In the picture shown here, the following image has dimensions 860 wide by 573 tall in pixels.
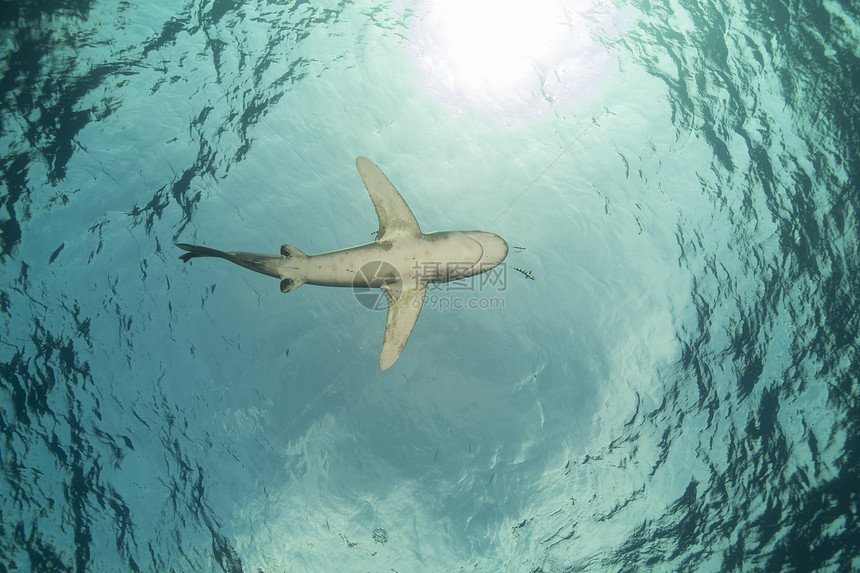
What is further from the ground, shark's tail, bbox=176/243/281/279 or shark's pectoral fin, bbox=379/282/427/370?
shark's tail, bbox=176/243/281/279

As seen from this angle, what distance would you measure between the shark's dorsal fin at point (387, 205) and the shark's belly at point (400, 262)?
23cm

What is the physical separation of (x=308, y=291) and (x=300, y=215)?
2838 millimetres

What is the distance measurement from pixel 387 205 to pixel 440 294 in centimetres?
579

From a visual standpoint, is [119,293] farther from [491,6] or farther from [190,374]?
[491,6]

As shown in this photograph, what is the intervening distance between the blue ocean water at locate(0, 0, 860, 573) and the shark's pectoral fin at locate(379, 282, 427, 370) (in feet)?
19.1

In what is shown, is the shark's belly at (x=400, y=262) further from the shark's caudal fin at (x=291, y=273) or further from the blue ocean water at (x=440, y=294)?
the blue ocean water at (x=440, y=294)

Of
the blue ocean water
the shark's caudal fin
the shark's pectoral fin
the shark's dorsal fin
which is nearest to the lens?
A: the shark's pectoral fin

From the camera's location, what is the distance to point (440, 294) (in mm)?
13234

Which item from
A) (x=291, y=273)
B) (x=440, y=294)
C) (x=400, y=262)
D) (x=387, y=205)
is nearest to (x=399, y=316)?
(x=400, y=262)

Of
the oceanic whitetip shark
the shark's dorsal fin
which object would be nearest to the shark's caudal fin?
the oceanic whitetip shark

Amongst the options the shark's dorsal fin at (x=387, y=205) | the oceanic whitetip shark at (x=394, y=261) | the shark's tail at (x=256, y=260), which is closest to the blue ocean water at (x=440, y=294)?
the shark's dorsal fin at (x=387, y=205)

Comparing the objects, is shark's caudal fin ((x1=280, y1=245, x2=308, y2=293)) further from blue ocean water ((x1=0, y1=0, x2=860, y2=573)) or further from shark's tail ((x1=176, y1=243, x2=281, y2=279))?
blue ocean water ((x1=0, y1=0, x2=860, y2=573))

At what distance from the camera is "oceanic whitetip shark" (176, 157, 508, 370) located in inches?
300

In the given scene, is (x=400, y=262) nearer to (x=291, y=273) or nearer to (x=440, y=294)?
(x=291, y=273)
